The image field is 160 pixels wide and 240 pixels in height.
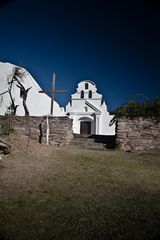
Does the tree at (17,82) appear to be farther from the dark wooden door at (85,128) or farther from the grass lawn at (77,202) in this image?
the grass lawn at (77,202)

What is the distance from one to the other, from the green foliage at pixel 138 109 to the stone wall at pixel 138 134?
0.79 feet

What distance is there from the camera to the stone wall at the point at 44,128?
8.30 metres

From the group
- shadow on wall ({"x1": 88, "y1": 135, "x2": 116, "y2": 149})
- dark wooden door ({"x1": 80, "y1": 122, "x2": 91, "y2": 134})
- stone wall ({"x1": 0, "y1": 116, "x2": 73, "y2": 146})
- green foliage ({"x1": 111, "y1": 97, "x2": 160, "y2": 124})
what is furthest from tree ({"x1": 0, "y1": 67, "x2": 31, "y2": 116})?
green foliage ({"x1": 111, "y1": 97, "x2": 160, "y2": 124})

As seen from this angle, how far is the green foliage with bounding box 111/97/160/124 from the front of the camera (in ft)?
24.5

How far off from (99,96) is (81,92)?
2.33 meters

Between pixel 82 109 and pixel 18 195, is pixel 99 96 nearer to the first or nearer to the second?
pixel 82 109

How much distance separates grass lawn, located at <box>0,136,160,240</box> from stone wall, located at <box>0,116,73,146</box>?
3.70m

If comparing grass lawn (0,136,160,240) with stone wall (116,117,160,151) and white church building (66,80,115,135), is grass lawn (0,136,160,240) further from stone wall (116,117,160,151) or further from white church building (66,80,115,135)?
white church building (66,80,115,135)

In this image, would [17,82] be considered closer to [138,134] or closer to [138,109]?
[138,109]

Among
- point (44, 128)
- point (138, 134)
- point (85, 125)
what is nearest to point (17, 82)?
point (44, 128)

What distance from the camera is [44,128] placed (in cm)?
858

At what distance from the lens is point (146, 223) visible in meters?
1.86

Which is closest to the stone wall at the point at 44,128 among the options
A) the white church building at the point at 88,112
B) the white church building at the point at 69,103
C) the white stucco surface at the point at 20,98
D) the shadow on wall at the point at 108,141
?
the shadow on wall at the point at 108,141

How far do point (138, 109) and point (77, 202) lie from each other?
6276 mm
